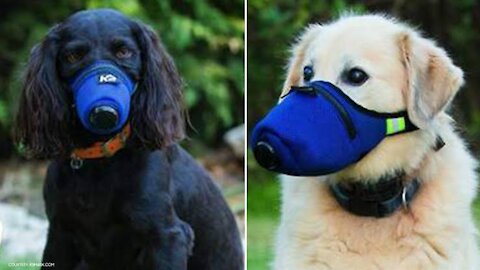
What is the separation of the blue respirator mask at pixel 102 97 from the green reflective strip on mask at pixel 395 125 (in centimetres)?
53

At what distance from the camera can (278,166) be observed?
204 centimetres

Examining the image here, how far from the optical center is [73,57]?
7.61 ft

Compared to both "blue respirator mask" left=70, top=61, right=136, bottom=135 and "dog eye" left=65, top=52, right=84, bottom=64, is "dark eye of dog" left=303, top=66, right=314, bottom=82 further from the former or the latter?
"dog eye" left=65, top=52, right=84, bottom=64

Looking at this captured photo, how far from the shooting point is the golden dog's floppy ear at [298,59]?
227 cm

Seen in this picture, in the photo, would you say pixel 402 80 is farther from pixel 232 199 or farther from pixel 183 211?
pixel 232 199

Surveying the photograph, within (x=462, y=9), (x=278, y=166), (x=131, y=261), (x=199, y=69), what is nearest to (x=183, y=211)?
(x=131, y=261)

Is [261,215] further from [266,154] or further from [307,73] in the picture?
[266,154]

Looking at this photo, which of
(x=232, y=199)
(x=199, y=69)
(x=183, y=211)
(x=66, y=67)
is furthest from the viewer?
(x=199, y=69)

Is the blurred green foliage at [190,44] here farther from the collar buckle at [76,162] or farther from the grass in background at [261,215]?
the collar buckle at [76,162]

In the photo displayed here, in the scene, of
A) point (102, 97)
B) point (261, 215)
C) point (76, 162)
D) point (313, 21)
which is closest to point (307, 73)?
point (102, 97)

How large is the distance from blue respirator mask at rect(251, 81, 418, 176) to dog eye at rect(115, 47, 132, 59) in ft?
1.39

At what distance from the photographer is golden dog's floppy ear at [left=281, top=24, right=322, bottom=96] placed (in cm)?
227

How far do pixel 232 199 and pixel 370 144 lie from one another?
1.16m

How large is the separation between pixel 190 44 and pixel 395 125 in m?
1.38
